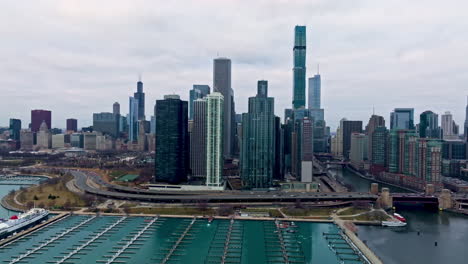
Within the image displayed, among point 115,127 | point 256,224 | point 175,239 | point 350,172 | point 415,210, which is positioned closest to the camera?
point 175,239

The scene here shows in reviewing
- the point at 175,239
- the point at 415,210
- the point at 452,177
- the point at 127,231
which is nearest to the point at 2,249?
the point at 127,231

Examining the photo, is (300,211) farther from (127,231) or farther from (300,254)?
(127,231)

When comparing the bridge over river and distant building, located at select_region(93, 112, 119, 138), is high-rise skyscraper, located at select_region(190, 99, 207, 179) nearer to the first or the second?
the bridge over river

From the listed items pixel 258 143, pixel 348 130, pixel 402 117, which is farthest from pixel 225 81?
pixel 402 117

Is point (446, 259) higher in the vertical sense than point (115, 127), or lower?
lower

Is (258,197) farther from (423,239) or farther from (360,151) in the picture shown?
(360,151)

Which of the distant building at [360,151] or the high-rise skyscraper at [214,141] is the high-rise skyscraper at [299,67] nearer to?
the distant building at [360,151]

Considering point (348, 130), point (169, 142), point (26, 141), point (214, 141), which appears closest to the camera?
point (214, 141)
